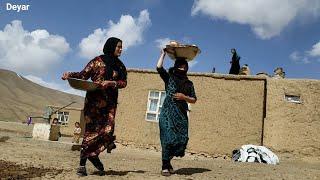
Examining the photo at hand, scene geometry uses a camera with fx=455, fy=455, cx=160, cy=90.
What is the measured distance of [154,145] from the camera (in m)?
16.6

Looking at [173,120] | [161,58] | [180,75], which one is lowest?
[173,120]

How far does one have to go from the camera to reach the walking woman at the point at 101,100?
5.77m

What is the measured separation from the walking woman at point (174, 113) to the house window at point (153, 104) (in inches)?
420

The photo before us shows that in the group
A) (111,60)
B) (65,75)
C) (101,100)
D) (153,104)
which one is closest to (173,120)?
(101,100)

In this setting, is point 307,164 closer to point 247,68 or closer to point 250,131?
point 250,131

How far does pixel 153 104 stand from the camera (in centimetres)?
1694

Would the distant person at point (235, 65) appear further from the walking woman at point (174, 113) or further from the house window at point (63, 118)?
the house window at point (63, 118)

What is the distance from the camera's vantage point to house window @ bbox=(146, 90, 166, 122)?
16.9m

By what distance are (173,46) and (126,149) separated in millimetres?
11061

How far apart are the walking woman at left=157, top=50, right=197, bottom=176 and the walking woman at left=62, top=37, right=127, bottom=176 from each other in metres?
0.63

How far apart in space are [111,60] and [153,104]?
433 inches

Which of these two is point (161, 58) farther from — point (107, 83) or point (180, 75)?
point (107, 83)

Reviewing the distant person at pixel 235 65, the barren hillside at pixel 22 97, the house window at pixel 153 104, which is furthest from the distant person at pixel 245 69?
the barren hillside at pixel 22 97

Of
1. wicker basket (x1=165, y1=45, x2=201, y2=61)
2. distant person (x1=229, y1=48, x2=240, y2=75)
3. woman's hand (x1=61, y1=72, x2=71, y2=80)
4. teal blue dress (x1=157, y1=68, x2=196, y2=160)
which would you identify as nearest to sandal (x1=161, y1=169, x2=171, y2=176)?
teal blue dress (x1=157, y1=68, x2=196, y2=160)
